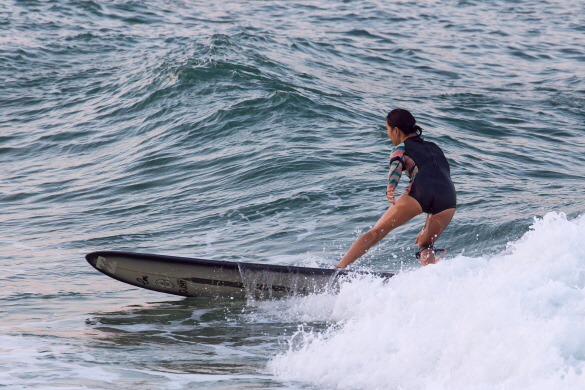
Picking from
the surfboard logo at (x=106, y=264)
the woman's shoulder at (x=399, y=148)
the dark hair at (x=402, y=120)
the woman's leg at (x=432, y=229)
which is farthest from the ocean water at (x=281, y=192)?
the dark hair at (x=402, y=120)

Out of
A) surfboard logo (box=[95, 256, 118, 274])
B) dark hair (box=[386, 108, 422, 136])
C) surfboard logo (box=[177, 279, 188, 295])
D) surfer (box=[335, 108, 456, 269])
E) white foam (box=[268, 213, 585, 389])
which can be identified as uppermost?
dark hair (box=[386, 108, 422, 136])

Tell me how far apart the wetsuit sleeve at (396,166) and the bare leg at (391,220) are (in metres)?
0.29

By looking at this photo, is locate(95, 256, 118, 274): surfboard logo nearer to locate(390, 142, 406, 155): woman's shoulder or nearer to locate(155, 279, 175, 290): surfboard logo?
locate(155, 279, 175, 290): surfboard logo

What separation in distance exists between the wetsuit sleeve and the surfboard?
3.01ft

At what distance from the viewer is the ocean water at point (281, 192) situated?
15.1 ft

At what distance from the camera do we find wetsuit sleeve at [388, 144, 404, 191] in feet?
20.2

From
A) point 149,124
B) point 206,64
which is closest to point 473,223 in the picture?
point 149,124

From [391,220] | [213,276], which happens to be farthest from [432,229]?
[213,276]

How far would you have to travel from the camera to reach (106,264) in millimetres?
6996

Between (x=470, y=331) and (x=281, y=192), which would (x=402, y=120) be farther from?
(x=281, y=192)

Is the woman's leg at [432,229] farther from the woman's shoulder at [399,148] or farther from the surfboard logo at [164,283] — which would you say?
the surfboard logo at [164,283]

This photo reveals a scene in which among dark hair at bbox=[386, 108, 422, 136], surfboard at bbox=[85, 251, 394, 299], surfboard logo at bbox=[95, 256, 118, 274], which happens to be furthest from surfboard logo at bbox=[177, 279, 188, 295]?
dark hair at bbox=[386, 108, 422, 136]

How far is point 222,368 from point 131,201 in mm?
6226

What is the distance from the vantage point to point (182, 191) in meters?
10.8
